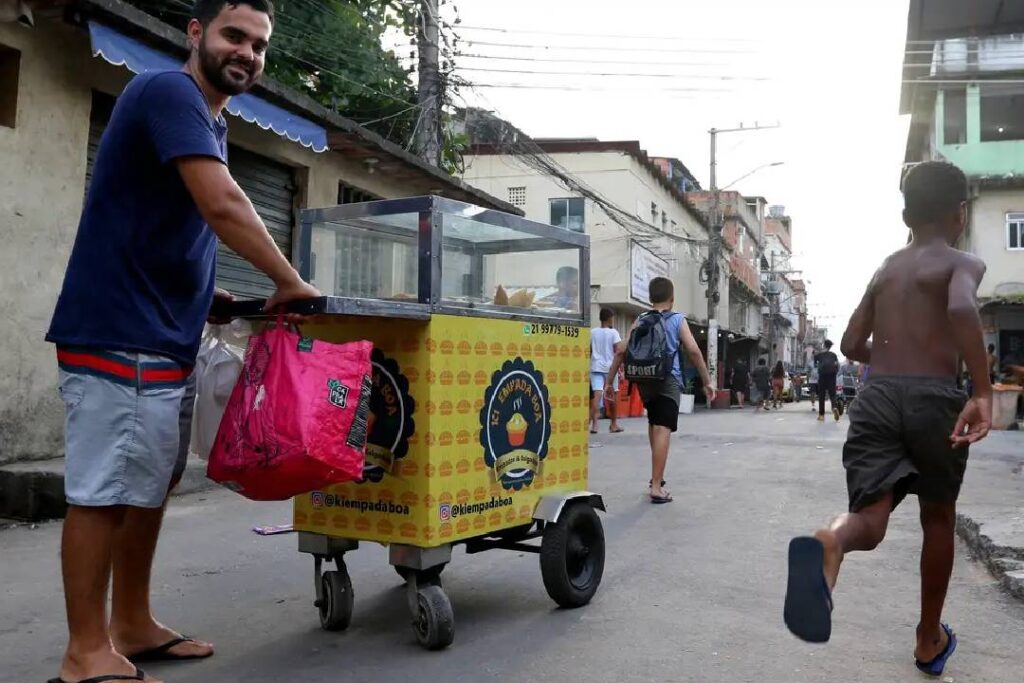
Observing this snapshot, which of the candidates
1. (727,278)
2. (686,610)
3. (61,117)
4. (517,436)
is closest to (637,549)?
(686,610)

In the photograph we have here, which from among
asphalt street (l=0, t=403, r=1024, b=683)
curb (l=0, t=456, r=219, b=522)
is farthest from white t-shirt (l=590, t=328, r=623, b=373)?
curb (l=0, t=456, r=219, b=522)

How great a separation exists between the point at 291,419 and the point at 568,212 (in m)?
26.9

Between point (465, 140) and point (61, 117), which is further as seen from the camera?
point (465, 140)

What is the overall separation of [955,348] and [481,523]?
1789mm

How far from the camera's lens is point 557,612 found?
153 inches

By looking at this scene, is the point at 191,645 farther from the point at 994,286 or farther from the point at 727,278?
the point at 727,278

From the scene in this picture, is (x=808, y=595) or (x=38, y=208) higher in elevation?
(x=38, y=208)

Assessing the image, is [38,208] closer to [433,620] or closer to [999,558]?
[433,620]

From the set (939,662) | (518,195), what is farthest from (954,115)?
(939,662)

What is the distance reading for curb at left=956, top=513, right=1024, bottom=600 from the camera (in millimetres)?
4266

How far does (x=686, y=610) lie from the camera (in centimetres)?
396

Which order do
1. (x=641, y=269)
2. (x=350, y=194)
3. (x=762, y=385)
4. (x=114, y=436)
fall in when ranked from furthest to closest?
(x=762, y=385) < (x=641, y=269) < (x=350, y=194) < (x=114, y=436)

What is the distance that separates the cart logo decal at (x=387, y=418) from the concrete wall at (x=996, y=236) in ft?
93.6

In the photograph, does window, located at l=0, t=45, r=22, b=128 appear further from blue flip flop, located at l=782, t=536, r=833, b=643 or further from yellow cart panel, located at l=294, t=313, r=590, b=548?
blue flip flop, located at l=782, t=536, r=833, b=643
